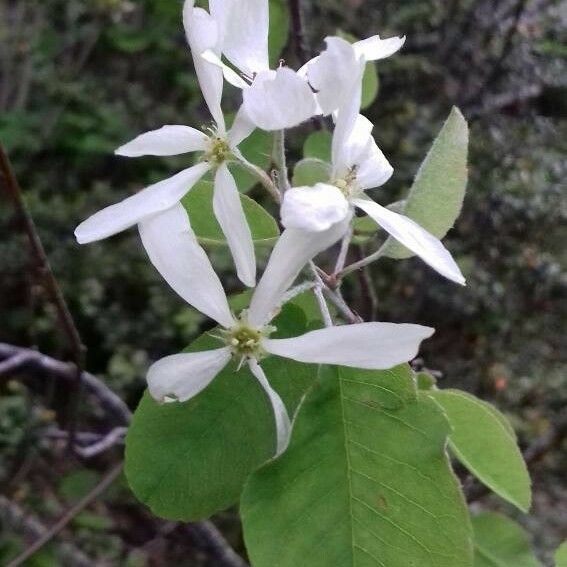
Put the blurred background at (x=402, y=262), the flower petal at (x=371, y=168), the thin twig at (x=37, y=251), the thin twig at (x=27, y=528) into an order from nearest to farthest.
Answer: the flower petal at (x=371, y=168), the thin twig at (x=37, y=251), the thin twig at (x=27, y=528), the blurred background at (x=402, y=262)

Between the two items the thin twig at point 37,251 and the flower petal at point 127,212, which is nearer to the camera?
the flower petal at point 127,212

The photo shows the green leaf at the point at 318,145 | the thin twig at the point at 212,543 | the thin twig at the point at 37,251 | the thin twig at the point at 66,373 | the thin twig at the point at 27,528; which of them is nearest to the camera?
the thin twig at the point at 37,251

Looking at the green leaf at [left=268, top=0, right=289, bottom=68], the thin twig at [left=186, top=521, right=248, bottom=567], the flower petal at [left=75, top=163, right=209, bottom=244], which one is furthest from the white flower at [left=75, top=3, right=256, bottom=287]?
the thin twig at [left=186, top=521, right=248, bottom=567]

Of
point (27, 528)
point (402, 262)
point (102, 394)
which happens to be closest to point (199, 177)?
point (102, 394)

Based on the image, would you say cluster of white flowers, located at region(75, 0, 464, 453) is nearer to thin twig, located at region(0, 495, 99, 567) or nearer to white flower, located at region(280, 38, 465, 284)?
white flower, located at region(280, 38, 465, 284)

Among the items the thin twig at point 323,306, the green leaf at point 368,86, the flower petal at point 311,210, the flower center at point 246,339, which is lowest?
the green leaf at point 368,86

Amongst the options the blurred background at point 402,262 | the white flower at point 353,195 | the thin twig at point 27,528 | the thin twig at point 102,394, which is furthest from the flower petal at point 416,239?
the blurred background at point 402,262

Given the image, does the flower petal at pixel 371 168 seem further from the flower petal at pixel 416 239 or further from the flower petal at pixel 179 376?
the flower petal at pixel 179 376

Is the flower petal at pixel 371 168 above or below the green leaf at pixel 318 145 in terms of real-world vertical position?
above
